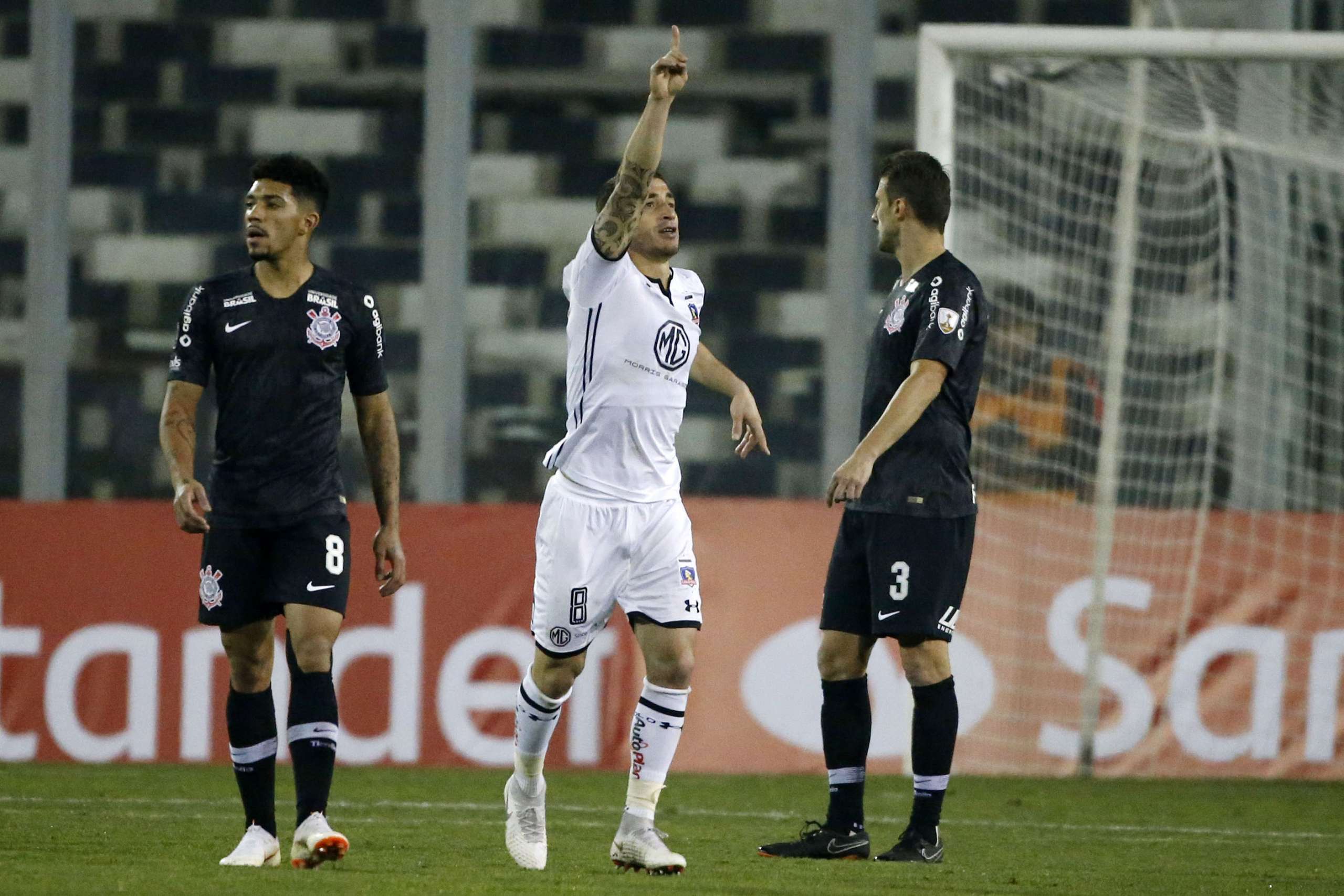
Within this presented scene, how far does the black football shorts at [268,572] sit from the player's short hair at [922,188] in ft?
6.40

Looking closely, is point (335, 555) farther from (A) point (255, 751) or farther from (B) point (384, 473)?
(A) point (255, 751)

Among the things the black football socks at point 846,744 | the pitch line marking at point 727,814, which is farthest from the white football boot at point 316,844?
the pitch line marking at point 727,814

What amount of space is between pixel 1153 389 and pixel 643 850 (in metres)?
6.25

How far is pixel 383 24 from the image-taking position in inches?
476

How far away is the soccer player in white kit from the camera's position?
5.50m

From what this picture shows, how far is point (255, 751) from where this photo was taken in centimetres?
543

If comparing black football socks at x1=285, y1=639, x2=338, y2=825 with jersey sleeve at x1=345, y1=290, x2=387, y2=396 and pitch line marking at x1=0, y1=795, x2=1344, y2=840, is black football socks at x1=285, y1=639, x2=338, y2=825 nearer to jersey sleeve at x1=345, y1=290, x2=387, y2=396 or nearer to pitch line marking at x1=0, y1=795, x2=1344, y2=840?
jersey sleeve at x1=345, y1=290, x2=387, y2=396

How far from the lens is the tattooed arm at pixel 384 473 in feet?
18.3

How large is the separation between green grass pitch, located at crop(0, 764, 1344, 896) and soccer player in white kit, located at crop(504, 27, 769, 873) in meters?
0.37

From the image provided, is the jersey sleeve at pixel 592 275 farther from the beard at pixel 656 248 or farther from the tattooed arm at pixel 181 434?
the tattooed arm at pixel 181 434

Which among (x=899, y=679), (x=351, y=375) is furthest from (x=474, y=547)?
(x=351, y=375)

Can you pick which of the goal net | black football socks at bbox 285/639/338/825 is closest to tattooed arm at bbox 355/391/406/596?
black football socks at bbox 285/639/338/825

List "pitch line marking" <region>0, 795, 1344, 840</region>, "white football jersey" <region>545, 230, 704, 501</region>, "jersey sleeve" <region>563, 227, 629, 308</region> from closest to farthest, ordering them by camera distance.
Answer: "jersey sleeve" <region>563, 227, 629, 308</region> → "white football jersey" <region>545, 230, 704, 501</region> → "pitch line marking" <region>0, 795, 1344, 840</region>

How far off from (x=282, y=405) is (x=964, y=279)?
2.00m
